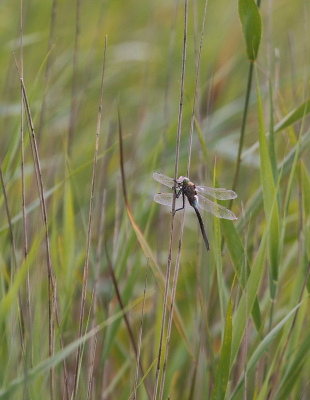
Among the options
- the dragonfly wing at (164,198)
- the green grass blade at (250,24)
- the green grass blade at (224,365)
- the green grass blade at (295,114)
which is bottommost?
the green grass blade at (224,365)

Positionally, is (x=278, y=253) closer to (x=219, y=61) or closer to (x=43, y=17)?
(x=219, y=61)

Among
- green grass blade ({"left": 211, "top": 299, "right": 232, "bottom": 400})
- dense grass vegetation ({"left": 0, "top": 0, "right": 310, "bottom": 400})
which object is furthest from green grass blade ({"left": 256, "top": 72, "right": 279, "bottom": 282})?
green grass blade ({"left": 211, "top": 299, "right": 232, "bottom": 400})

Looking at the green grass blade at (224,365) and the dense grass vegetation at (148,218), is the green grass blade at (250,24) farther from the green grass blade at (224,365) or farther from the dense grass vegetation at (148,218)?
the green grass blade at (224,365)

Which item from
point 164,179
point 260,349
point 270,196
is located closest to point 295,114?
point 270,196

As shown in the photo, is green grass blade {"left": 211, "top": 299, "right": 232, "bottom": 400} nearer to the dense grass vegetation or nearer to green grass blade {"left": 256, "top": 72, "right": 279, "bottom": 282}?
the dense grass vegetation

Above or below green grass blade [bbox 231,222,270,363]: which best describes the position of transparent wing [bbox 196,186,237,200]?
above

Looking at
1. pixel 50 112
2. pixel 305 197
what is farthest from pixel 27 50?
pixel 305 197

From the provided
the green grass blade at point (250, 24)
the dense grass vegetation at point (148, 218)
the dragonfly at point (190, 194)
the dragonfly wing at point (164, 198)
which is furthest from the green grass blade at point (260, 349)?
the green grass blade at point (250, 24)
